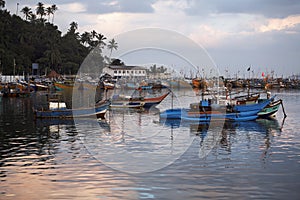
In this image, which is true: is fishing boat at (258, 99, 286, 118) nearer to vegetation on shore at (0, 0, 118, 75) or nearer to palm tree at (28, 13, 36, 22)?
vegetation on shore at (0, 0, 118, 75)

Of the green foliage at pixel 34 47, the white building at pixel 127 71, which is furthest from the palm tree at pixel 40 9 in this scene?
the white building at pixel 127 71

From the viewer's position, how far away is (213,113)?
35.9 meters

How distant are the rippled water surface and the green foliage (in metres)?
73.3

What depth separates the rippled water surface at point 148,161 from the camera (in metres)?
15.6

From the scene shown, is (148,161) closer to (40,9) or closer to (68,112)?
(68,112)

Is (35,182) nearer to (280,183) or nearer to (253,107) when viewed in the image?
(280,183)

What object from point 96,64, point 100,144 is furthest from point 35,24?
point 100,144

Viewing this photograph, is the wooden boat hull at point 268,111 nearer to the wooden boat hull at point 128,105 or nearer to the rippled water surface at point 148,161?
the rippled water surface at point 148,161

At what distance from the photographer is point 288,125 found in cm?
3575

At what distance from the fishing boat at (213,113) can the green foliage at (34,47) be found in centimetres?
6890

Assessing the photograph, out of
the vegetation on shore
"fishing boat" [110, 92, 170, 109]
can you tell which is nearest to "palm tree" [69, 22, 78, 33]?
the vegetation on shore

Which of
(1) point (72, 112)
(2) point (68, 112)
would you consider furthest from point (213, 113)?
(2) point (68, 112)

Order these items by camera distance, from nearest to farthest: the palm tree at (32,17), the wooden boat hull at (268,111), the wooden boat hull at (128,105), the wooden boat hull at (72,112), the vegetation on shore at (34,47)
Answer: the wooden boat hull at (72,112) → the wooden boat hull at (268,111) → the wooden boat hull at (128,105) → the vegetation on shore at (34,47) → the palm tree at (32,17)

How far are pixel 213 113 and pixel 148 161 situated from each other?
16.5 meters
